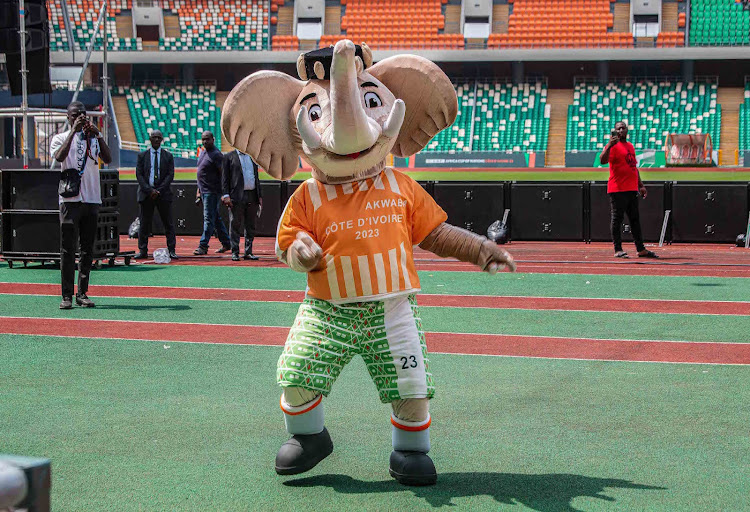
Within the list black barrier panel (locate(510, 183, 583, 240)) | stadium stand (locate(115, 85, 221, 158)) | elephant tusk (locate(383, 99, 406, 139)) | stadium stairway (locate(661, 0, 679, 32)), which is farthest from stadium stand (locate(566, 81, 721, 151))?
elephant tusk (locate(383, 99, 406, 139))

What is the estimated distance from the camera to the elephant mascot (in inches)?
166

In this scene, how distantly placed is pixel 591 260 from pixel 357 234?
11373 mm

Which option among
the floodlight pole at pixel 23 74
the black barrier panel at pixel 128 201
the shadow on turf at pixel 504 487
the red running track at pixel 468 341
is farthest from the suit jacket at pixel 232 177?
the shadow on turf at pixel 504 487

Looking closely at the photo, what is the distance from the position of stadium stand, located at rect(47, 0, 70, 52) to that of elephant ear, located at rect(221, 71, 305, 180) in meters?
43.6

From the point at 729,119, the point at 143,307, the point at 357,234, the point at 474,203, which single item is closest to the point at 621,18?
the point at 729,119

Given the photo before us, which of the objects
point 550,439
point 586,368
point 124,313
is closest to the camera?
point 550,439

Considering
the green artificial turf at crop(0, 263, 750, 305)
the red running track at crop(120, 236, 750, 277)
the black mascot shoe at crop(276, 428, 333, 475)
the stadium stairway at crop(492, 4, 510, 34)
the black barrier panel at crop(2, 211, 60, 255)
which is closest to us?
the black mascot shoe at crop(276, 428, 333, 475)

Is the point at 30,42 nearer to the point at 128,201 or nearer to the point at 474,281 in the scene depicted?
the point at 128,201

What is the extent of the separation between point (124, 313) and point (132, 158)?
3208cm

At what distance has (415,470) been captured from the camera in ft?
13.6

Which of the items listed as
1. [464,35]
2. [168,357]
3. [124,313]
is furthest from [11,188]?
[464,35]

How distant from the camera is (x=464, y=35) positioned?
45.4 metres

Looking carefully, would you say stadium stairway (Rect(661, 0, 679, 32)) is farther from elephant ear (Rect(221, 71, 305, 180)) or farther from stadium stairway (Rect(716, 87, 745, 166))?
elephant ear (Rect(221, 71, 305, 180))

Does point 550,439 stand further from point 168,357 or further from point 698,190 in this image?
point 698,190
